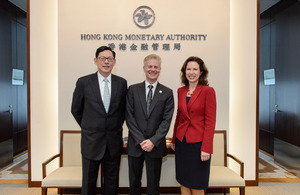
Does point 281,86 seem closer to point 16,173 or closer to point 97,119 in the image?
point 97,119

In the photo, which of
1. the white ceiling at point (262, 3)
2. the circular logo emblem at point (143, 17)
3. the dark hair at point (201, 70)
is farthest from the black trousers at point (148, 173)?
the white ceiling at point (262, 3)

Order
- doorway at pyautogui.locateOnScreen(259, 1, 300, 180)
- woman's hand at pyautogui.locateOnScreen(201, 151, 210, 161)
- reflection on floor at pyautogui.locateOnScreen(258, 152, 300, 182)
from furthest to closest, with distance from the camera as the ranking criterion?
doorway at pyautogui.locateOnScreen(259, 1, 300, 180)
reflection on floor at pyautogui.locateOnScreen(258, 152, 300, 182)
woman's hand at pyautogui.locateOnScreen(201, 151, 210, 161)

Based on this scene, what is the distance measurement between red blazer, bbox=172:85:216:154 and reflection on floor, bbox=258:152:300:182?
97.3 inches

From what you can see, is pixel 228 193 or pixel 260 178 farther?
pixel 260 178

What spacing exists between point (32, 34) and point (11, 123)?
244 centimetres

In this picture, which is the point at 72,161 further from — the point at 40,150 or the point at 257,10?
the point at 257,10

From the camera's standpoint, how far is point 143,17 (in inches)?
131

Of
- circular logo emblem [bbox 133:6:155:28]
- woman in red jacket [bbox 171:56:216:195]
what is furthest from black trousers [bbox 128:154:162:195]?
circular logo emblem [bbox 133:6:155:28]

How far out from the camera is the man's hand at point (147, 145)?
6.98 feet

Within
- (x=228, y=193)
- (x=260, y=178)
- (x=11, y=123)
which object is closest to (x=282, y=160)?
(x=260, y=178)

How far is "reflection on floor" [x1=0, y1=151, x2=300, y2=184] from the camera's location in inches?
149

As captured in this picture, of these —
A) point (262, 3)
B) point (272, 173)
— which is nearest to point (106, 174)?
point (272, 173)

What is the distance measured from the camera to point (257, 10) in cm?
343

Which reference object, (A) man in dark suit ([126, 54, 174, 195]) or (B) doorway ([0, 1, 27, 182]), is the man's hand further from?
(B) doorway ([0, 1, 27, 182])
